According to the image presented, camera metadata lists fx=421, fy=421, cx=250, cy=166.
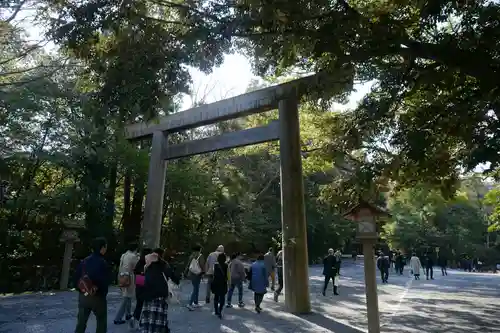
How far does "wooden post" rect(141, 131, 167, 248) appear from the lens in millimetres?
12695

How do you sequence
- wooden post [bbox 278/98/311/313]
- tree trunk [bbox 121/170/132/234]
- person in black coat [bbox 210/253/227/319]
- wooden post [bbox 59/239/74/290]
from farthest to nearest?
tree trunk [bbox 121/170/132/234] < wooden post [bbox 59/239/74/290] < wooden post [bbox 278/98/311/313] < person in black coat [bbox 210/253/227/319]

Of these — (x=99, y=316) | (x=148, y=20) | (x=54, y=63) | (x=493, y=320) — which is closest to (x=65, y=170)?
(x=54, y=63)

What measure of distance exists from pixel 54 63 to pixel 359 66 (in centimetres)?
920

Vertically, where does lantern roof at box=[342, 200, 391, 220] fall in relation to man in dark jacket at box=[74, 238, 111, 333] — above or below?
above

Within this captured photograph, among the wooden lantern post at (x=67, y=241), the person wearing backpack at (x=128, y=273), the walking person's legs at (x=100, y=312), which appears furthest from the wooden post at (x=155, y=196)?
the walking person's legs at (x=100, y=312)

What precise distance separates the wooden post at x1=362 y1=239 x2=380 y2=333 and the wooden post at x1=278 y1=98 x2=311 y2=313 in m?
2.39

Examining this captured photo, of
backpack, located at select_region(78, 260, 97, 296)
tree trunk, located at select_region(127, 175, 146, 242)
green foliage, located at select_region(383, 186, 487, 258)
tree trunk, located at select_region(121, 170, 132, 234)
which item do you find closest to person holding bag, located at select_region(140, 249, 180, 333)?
backpack, located at select_region(78, 260, 97, 296)

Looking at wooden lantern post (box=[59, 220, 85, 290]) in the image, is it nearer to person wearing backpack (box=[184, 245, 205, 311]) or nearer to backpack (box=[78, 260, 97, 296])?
person wearing backpack (box=[184, 245, 205, 311])

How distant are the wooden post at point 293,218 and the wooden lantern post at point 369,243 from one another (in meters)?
2.24

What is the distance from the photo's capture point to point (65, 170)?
611 inches

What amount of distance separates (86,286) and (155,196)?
7690mm

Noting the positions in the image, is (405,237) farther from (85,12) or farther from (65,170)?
(85,12)

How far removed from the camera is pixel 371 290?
670cm

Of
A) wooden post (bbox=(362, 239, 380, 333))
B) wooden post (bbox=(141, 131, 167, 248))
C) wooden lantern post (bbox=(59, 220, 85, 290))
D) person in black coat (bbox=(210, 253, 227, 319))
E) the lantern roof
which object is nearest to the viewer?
wooden post (bbox=(362, 239, 380, 333))
